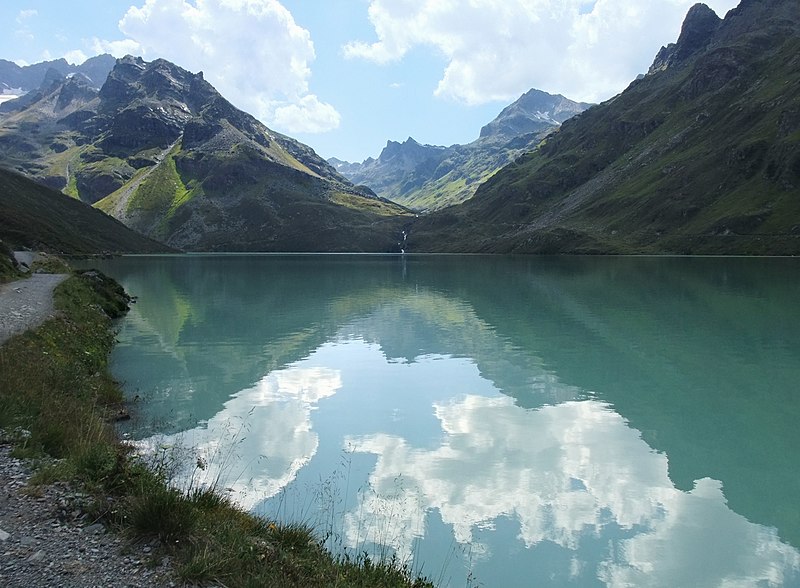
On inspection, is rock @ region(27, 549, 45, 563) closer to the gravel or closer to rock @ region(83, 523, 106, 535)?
the gravel

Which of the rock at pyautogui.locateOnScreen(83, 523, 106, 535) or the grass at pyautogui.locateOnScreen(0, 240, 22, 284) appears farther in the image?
the grass at pyautogui.locateOnScreen(0, 240, 22, 284)

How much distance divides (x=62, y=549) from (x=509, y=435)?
18.5 m

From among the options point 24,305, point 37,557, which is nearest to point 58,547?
point 37,557

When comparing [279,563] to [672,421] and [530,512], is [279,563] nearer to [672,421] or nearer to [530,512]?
[530,512]

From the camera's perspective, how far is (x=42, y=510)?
31.6 feet

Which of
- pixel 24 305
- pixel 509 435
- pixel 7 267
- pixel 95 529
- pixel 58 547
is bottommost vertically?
pixel 7 267

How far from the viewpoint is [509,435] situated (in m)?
23.9

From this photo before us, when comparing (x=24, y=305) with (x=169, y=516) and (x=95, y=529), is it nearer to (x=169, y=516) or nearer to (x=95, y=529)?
(x=95, y=529)

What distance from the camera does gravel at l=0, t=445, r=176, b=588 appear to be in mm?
7938

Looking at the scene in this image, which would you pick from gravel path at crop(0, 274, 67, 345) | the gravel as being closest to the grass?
gravel path at crop(0, 274, 67, 345)

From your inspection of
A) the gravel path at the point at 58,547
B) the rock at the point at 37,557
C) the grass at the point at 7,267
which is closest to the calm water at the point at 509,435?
the gravel path at the point at 58,547

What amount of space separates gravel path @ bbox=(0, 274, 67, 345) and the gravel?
727 inches

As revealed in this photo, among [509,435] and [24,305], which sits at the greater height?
[509,435]

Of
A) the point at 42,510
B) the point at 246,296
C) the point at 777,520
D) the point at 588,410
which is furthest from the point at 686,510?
the point at 246,296
